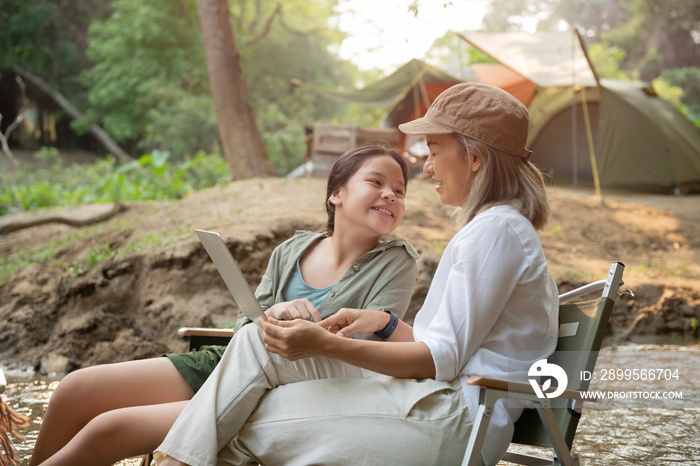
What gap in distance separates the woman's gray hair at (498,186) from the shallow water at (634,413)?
1491mm

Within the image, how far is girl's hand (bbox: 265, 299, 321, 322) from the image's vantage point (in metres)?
2.02

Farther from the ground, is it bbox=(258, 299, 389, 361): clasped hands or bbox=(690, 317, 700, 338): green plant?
bbox=(258, 299, 389, 361): clasped hands

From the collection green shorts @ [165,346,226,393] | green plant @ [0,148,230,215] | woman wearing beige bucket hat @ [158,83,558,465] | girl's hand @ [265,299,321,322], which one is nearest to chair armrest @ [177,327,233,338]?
green shorts @ [165,346,226,393]

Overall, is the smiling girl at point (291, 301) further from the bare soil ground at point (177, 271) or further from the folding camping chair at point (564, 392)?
the bare soil ground at point (177, 271)

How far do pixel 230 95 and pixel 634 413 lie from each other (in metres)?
7.09

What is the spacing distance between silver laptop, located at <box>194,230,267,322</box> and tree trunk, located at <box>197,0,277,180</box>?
7488 mm

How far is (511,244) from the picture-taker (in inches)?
67.7

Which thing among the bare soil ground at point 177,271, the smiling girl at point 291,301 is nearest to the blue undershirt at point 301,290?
the smiling girl at point 291,301

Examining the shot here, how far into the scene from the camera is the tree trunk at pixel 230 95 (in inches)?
353

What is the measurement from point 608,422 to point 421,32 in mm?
2572

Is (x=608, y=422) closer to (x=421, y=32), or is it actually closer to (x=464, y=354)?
(x=464, y=354)

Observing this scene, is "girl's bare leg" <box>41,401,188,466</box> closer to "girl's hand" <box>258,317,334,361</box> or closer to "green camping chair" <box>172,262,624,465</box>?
"girl's hand" <box>258,317,334,361</box>

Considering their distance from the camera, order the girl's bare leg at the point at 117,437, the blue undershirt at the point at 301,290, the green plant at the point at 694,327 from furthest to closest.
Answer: the green plant at the point at 694,327
the blue undershirt at the point at 301,290
the girl's bare leg at the point at 117,437

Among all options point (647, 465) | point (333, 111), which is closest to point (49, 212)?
point (647, 465)
